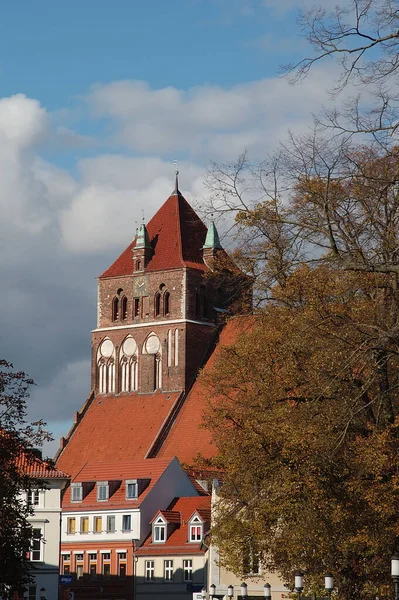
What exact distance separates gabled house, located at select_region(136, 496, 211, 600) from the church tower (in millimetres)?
17080

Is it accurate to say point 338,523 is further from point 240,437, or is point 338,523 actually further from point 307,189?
point 307,189

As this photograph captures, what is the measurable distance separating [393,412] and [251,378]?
5.65m

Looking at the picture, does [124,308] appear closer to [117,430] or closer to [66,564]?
[117,430]

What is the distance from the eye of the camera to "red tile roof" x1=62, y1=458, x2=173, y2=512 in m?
76.8

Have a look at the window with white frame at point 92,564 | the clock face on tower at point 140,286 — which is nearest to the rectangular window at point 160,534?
the window with white frame at point 92,564

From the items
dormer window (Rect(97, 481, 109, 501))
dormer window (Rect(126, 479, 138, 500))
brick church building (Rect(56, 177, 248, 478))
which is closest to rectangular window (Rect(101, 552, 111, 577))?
dormer window (Rect(126, 479, 138, 500))

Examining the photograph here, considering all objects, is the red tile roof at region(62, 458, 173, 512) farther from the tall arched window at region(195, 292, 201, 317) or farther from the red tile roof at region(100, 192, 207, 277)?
the red tile roof at region(100, 192, 207, 277)

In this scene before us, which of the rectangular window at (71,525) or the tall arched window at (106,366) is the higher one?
the tall arched window at (106,366)

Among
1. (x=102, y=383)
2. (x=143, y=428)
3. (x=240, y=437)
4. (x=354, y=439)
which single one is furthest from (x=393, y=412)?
(x=102, y=383)

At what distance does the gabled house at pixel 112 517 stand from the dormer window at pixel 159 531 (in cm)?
88

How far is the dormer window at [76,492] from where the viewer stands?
259 ft

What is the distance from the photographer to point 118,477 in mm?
78562

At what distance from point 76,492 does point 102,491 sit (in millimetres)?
2005

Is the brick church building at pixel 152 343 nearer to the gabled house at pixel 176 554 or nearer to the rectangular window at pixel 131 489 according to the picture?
the rectangular window at pixel 131 489
